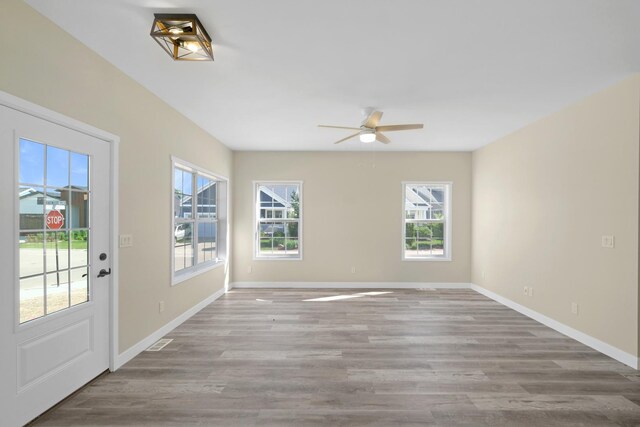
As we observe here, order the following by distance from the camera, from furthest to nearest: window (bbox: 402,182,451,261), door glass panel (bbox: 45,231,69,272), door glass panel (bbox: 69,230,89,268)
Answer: window (bbox: 402,182,451,261) < door glass panel (bbox: 69,230,89,268) < door glass panel (bbox: 45,231,69,272)

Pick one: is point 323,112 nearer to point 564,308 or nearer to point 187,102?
point 187,102

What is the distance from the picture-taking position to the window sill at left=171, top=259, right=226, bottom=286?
155 inches

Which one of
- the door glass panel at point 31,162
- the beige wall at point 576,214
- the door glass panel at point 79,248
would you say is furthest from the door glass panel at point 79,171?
the beige wall at point 576,214

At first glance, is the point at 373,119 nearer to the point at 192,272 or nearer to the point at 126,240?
the point at 126,240

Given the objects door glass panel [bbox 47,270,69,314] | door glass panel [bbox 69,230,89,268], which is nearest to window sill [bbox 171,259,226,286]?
door glass panel [bbox 69,230,89,268]

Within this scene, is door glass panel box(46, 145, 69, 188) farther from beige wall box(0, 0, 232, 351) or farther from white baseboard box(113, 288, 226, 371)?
white baseboard box(113, 288, 226, 371)

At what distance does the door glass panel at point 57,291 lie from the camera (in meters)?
2.20

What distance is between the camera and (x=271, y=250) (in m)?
6.27

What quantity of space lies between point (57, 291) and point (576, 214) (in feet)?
16.3

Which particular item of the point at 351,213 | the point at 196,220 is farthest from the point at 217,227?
the point at 351,213

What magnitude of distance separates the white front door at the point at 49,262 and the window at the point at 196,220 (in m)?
1.28

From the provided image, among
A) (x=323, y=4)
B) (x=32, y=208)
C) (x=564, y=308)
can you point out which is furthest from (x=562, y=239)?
(x=32, y=208)

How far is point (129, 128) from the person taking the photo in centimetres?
301

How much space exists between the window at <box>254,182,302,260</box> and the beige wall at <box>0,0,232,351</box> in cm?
176
